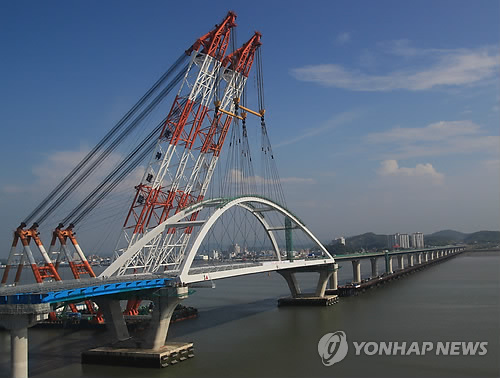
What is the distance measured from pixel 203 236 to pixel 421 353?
14057 millimetres

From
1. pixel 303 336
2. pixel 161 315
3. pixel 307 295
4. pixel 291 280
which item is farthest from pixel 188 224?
pixel 307 295

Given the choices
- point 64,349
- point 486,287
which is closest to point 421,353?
point 64,349

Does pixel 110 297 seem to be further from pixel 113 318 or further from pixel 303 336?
pixel 303 336

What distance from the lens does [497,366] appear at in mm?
22219

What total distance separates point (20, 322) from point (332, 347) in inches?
648

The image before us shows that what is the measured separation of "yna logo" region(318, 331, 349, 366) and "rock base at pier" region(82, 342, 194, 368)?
7.13 meters

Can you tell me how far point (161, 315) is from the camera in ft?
87.5

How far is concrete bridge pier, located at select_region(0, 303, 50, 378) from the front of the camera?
1978 centimetres

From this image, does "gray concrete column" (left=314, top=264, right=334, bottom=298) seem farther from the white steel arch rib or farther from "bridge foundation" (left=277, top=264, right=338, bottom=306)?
the white steel arch rib

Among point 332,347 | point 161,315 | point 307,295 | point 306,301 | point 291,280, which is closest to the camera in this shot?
point 161,315

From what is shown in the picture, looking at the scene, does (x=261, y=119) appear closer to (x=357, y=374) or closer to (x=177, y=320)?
(x=177, y=320)

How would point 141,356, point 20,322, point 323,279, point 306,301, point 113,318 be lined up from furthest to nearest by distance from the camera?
point 323,279 < point 306,301 < point 113,318 < point 141,356 < point 20,322

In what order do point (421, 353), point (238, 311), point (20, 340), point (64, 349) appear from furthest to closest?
point (238, 311) < point (64, 349) < point (421, 353) < point (20, 340)

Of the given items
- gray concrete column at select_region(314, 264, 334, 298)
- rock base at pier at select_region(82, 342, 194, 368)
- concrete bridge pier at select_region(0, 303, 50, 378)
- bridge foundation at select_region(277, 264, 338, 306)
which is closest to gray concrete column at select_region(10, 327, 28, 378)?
concrete bridge pier at select_region(0, 303, 50, 378)
